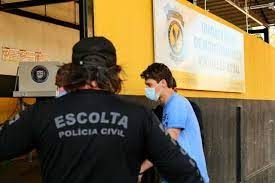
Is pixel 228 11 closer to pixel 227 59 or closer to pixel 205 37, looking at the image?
pixel 227 59

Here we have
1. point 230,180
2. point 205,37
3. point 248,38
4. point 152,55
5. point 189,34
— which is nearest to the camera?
point 152,55

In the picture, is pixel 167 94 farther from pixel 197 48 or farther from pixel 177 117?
pixel 197 48

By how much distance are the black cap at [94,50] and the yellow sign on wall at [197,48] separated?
3.55 metres

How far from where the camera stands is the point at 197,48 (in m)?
6.60

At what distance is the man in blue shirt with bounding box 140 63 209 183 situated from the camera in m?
3.42

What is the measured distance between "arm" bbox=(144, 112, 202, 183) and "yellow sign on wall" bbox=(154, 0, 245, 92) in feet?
11.8

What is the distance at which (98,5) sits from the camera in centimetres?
441

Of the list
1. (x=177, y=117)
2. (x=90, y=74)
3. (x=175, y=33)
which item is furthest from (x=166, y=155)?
(x=175, y=33)

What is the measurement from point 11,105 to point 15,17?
170 centimetres

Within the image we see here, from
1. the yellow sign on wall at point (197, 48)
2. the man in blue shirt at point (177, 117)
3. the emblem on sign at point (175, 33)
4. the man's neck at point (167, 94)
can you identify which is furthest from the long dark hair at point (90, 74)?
the emblem on sign at point (175, 33)

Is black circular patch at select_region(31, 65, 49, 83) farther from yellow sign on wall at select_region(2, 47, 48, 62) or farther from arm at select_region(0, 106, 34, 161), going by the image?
arm at select_region(0, 106, 34, 161)

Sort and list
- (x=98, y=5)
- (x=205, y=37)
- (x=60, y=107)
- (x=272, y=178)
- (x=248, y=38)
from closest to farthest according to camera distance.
Answer: (x=60, y=107)
(x=98, y=5)
(x=205, y=37)
(x=248, y=38)
(x=272, y=178)

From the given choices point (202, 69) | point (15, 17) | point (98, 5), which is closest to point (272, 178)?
point (202, 69)

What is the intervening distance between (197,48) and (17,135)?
16.4 ft
